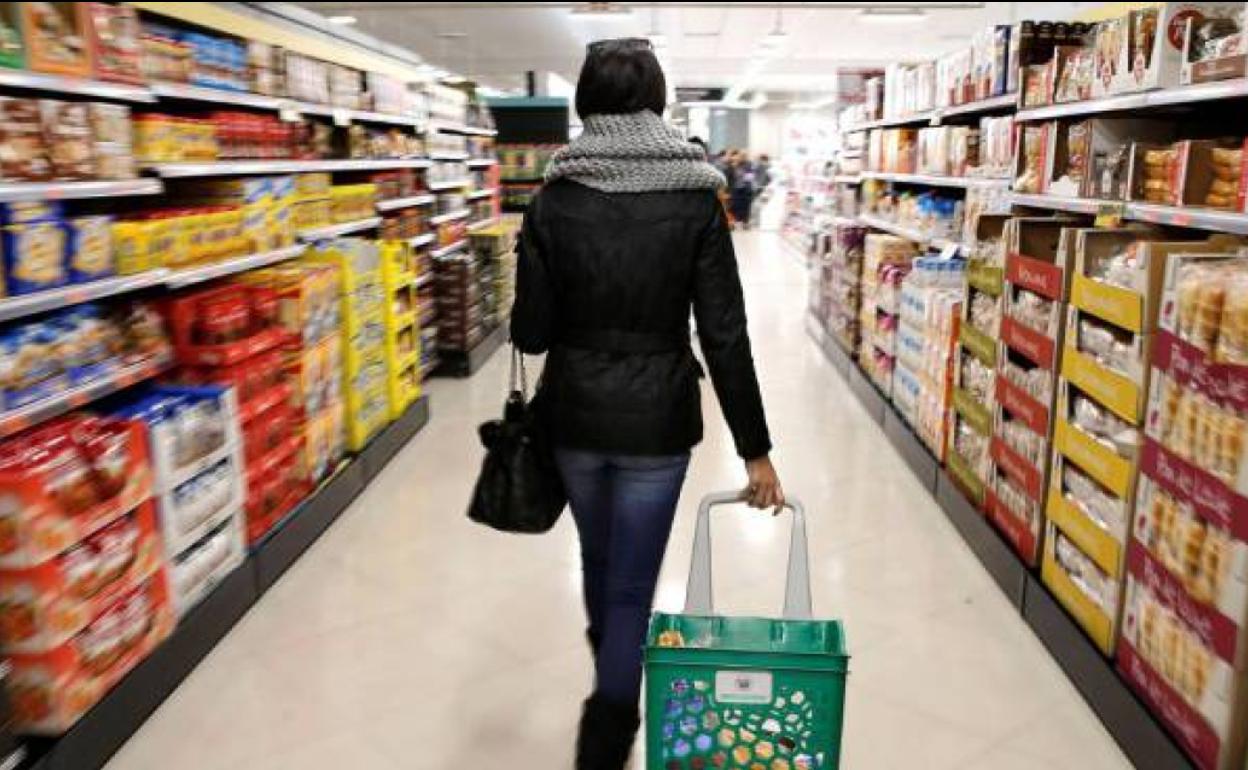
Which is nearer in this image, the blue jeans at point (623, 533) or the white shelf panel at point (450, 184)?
the blue jeans at point (623, 533)

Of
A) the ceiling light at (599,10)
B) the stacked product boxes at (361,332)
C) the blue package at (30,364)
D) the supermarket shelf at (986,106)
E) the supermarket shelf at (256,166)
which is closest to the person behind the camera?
the blue package at (30,364)

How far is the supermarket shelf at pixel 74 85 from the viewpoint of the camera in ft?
8.77

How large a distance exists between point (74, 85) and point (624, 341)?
1.94 metres

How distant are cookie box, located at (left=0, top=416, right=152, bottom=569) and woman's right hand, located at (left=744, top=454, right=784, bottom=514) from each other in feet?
5.67

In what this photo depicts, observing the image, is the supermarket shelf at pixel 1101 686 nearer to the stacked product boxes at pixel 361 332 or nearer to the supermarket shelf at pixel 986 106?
the supermarket shelf at pixel 986 106

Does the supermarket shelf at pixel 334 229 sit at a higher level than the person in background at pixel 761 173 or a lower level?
lower

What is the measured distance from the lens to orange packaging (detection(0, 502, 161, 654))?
2.45 m

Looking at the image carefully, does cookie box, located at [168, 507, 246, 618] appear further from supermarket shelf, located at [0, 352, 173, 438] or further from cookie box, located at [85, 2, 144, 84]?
cookie box, located at [85, 2, 144, 84]

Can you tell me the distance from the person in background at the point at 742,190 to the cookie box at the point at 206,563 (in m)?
19.5

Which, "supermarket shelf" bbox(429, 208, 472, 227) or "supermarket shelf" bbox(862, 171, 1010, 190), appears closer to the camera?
"supermarket shelf" bbox(862, 171, 1010, 190)

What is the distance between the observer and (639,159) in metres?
2.10

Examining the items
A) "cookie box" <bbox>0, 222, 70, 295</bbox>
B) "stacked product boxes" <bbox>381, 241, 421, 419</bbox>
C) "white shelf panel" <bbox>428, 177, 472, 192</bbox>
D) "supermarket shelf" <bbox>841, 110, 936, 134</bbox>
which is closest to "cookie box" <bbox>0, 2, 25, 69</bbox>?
"cookie box" <bbox>0, 222, 70, 295</bbox>

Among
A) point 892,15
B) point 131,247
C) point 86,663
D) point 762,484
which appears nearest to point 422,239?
point 131,247

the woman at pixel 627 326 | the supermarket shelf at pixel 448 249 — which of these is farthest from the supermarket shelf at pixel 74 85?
the supermarket shelf at pixel 448 249
